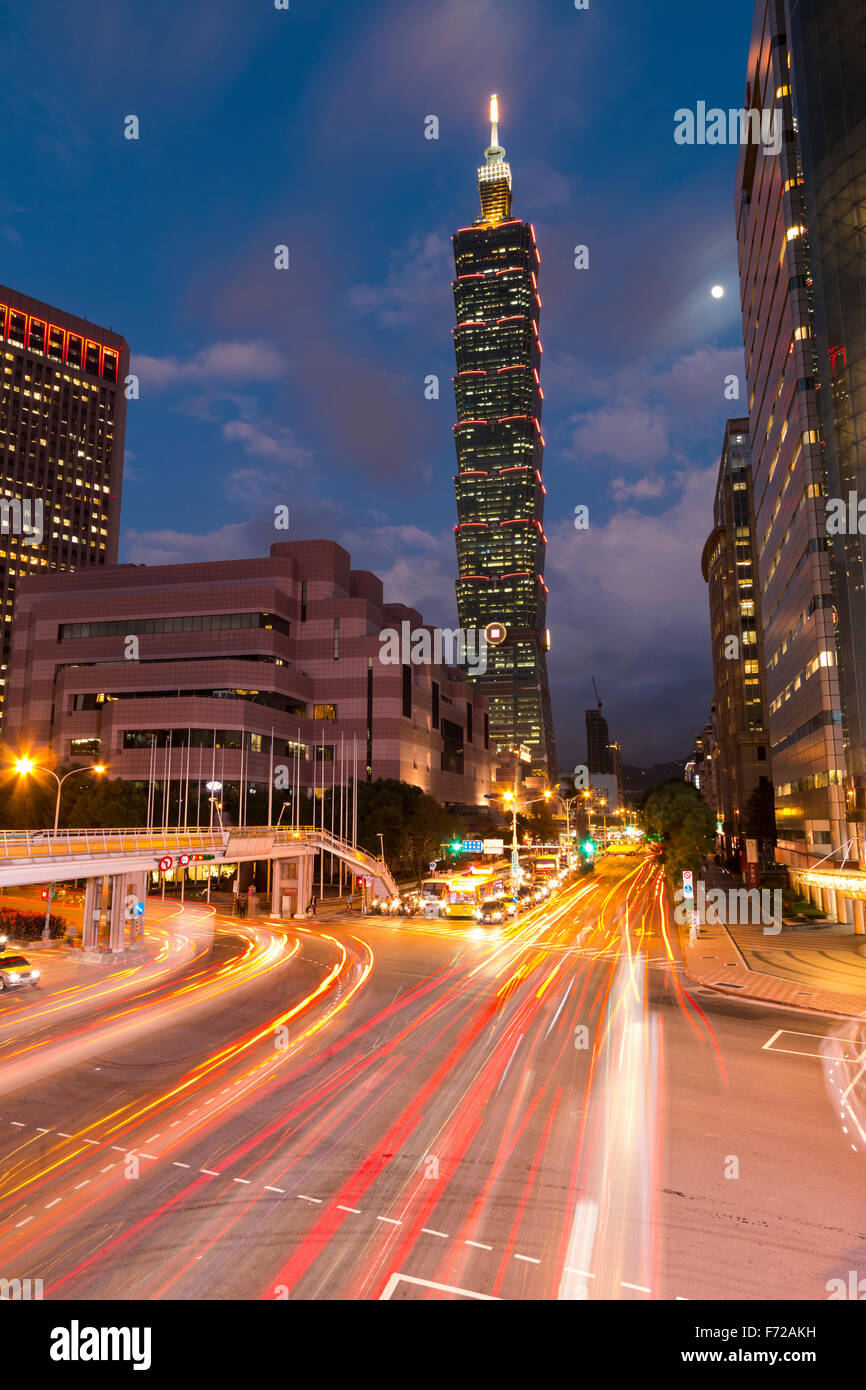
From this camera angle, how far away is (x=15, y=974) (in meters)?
31.8

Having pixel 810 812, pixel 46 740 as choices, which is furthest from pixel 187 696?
pixel 810 812

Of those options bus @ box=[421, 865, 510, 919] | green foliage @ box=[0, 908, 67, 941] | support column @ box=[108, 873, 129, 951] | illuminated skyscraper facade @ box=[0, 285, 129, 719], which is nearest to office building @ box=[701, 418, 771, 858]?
bus @ box=[421, 865, 510, 919]

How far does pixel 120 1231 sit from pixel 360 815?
79.3 meters

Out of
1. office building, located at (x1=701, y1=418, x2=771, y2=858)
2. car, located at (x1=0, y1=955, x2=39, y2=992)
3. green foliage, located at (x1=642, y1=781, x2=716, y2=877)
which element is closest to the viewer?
car, located at (x1=0, y1=955, x2=39, y2=992)

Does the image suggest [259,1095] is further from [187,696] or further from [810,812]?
[187,696]

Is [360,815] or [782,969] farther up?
[360,815]

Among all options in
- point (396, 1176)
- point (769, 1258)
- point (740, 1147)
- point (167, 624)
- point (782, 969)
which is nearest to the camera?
point (769, 1258)

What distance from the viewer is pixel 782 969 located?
35750mm

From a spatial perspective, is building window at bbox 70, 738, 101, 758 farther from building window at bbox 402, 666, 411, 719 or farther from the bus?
the bus

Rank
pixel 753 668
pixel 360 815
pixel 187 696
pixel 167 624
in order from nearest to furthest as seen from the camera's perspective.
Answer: pixel 360 815 < pixel 187 696 < pixel 167 624 < pixel 753 668

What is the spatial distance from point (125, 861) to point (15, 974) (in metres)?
6.87

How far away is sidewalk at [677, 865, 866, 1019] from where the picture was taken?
2977cm

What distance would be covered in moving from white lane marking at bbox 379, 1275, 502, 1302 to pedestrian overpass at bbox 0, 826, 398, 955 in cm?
2261
